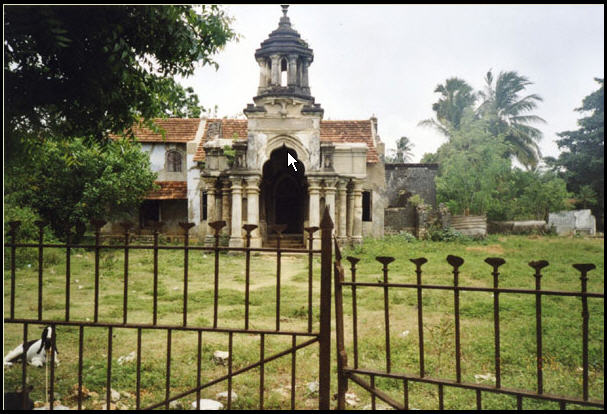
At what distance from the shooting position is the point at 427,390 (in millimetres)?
4199

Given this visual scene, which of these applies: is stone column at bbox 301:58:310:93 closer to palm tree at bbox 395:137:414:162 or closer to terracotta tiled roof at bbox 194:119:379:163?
terracotta tiled roof at bbox 194:119:379:163

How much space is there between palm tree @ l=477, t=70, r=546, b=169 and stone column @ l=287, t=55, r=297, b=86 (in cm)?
1573

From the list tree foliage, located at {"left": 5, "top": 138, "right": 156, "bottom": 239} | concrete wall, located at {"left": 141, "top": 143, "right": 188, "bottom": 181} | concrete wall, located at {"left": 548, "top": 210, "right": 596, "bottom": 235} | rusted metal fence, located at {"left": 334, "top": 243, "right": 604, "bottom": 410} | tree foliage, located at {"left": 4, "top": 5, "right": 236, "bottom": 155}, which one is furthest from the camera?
concrete wall, located at {"left": 548, "top": 210, "right": 596, "bottom": 235}

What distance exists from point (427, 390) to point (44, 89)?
479 centimetres

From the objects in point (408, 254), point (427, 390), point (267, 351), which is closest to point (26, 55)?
point (267, 351)

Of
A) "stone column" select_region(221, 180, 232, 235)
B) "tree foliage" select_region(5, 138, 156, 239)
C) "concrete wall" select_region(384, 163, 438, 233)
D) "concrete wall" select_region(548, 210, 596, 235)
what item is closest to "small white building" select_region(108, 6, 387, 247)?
"stone column" select_region(221, 180, 232, 235)

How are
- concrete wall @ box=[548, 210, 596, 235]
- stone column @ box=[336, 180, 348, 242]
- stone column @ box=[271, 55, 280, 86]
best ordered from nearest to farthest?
stone column @ box=[336, 180, 348, 242] < stone column @ box=[271, 55, 280, 86] < concrete wall @ box=[548, 210, 596, 235]

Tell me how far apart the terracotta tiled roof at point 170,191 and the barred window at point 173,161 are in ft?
2.21

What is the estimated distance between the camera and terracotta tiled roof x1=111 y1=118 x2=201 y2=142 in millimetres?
20250

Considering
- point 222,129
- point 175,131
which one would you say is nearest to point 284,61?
point 222,129

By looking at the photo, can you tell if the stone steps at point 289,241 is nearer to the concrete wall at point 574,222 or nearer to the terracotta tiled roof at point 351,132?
the terracotta tiled roof at point 351,132

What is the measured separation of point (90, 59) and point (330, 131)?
55.2 ft

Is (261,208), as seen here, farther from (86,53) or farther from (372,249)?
(86,53)

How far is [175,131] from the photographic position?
2103 cm
